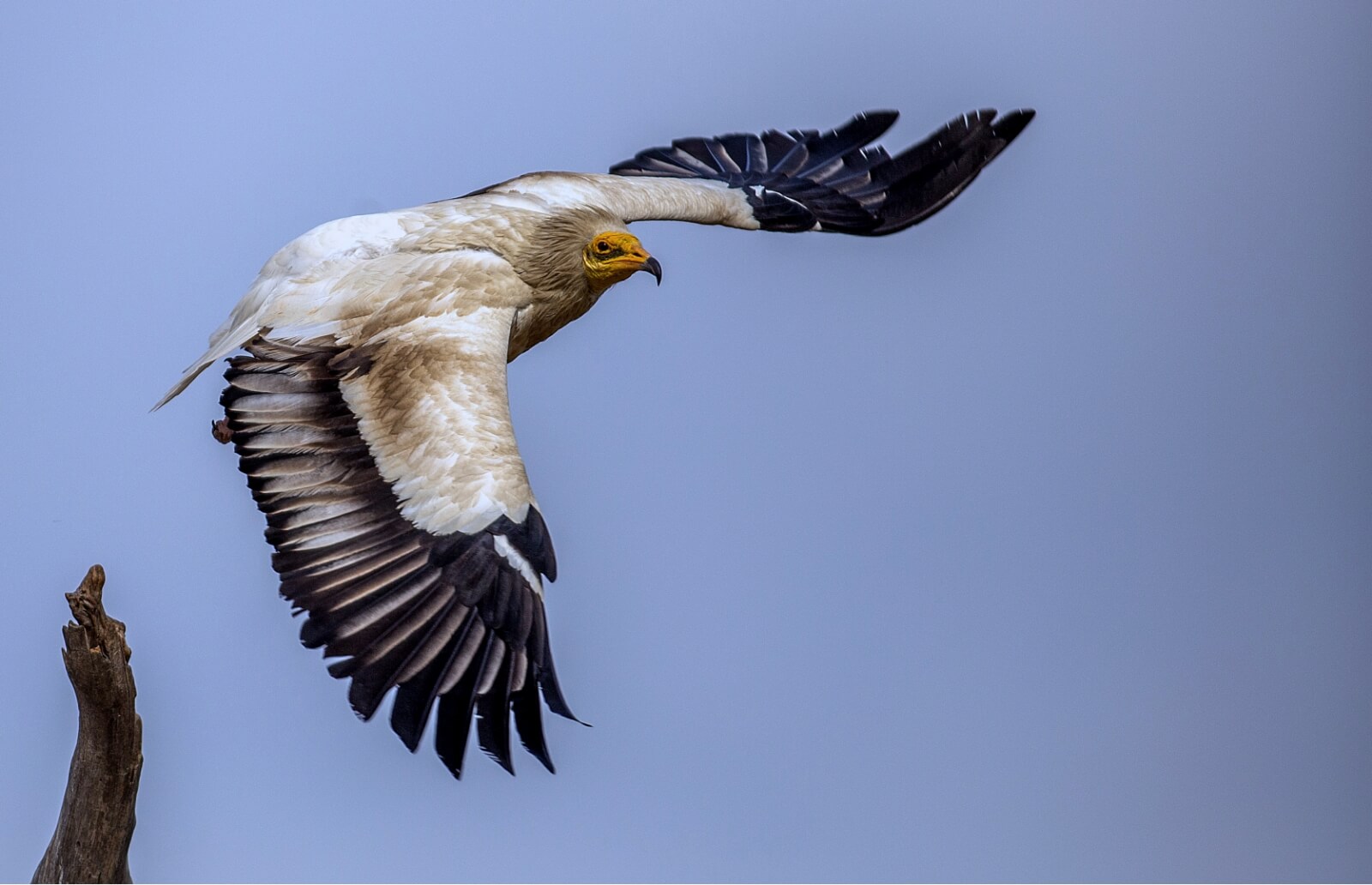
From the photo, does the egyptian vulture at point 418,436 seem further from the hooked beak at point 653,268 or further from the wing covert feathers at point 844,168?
the wing covert feathers at point 844,168

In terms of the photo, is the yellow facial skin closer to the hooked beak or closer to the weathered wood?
the hooked beak

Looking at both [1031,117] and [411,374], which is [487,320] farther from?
[1031,117]

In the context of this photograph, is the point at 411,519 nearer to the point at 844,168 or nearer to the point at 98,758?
the point at 98,758

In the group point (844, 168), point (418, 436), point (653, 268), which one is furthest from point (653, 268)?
→ point (844, 168)

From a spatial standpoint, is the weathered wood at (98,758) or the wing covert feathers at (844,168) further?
the wing covert feathers at (844,168)

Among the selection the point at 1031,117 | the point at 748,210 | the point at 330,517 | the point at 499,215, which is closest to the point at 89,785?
the point at 330,517

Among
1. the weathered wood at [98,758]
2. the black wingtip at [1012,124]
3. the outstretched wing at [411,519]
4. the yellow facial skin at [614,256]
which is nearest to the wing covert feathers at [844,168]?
the black wingtip at [1012,124]

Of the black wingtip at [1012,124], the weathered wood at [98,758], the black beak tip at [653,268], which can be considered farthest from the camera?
the black wingtip at [1012,124]
